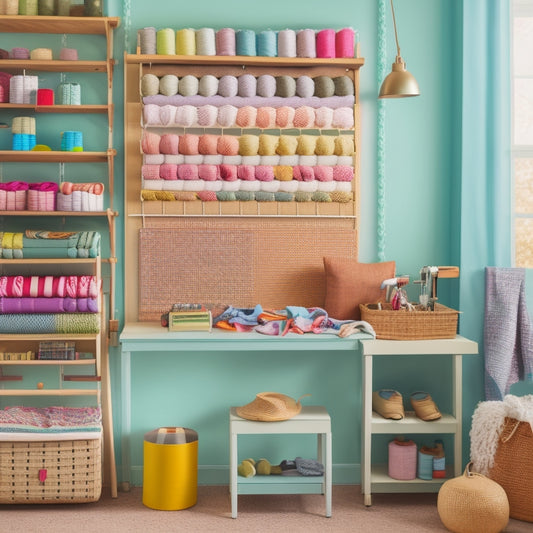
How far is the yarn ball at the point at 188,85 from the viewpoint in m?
4.12

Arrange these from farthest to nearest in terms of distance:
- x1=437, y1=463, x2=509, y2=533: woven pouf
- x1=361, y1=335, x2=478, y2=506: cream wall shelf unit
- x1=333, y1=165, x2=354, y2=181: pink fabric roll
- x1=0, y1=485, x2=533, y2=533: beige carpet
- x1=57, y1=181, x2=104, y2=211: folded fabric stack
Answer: x1=333, y1=165, x2=354, y2=181: pink fabric roll < x1=57, y1=181, x2=104, y2=211: folded fabric stack < x1=361, y1=335, x2=478, y2=506: cream wall shelf unit < x1=0, y1=485, x2=533, y2=533: beige carpet < x1=437, y1=463, x2=509, y2=533: woven pouf

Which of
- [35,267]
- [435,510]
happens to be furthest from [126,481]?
[435,510]

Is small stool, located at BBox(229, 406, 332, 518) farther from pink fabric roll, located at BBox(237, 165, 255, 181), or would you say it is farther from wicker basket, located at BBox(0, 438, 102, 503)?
pink fabric roll, located at BBox(237, 165, 255, 181)

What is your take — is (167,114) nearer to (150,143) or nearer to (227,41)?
(150,143)

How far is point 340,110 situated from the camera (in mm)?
4180

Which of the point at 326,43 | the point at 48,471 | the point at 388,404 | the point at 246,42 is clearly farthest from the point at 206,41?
the point at 48,471

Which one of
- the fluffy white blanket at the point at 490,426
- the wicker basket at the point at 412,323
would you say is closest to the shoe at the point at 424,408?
the fluffy white blanket at the point at 490,426

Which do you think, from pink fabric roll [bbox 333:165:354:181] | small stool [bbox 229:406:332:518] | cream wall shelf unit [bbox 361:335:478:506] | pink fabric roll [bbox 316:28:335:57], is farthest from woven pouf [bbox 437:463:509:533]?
pink fabric roll [bbox 316:28:335:57]

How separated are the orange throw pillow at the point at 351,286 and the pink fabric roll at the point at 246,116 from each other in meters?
0.84

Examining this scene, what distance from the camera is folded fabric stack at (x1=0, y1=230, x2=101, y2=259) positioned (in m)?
3.87

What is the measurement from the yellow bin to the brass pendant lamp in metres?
1.99

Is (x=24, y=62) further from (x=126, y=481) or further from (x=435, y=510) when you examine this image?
(x=435, y=510)

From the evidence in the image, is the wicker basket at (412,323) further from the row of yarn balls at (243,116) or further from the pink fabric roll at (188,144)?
the pink fabric roll at (188,144)

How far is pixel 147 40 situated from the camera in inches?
161
